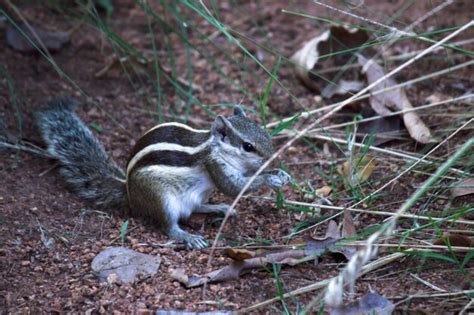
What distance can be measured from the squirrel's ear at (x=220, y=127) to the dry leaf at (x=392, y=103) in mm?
1403

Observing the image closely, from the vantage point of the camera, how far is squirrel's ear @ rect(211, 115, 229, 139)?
4316 millimetres

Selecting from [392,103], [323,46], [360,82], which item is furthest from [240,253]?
[323,46]

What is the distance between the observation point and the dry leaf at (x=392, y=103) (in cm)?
502

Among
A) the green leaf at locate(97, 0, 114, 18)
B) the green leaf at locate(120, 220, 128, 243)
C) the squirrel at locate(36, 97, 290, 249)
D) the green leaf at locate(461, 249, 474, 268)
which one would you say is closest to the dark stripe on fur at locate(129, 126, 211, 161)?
the squirrel at locate(36, 97, 290, 249)

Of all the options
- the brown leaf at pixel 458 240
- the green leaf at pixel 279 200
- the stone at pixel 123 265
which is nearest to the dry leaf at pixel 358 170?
the green leaf at pixel 279 200

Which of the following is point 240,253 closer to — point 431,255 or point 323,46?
point 431,255

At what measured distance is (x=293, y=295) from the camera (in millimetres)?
3518

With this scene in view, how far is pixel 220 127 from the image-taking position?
4355 millimetres

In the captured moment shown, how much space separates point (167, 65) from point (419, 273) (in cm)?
359

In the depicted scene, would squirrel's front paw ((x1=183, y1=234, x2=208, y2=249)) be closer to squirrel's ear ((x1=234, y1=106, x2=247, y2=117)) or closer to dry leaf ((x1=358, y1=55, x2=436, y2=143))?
squirrel's ear ((x1=234, y1=106, x2=247, y2=117))

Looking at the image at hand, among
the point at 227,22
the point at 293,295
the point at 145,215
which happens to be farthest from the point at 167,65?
the point at 293,295

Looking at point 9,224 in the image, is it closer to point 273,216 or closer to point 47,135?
point 47,135

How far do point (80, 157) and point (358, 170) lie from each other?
1956 mm

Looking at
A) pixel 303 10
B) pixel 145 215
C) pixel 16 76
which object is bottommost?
pixel 145 215
